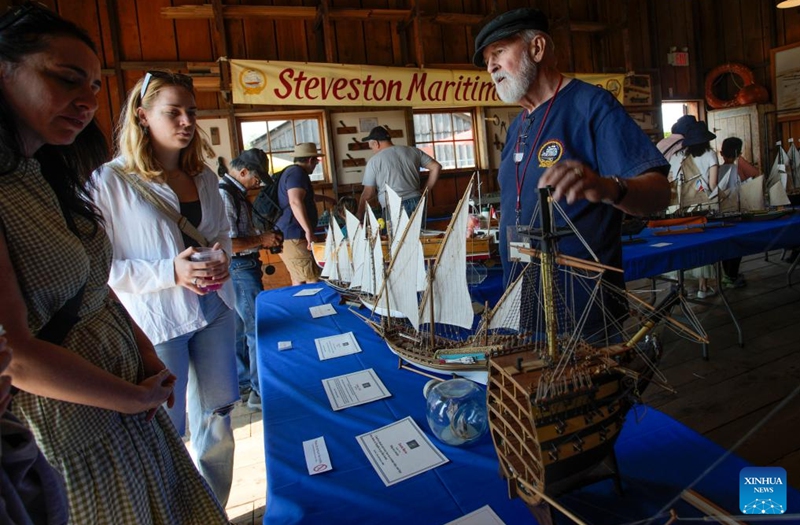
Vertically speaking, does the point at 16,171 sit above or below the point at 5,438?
above

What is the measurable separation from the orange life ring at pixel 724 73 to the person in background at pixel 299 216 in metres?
9.85

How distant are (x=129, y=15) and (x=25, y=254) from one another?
7.10m

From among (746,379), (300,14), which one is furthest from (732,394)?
(300,14)

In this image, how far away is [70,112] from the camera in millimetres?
1051

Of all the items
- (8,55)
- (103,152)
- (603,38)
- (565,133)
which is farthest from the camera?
(603,38)

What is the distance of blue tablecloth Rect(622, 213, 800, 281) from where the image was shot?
10.9 ft

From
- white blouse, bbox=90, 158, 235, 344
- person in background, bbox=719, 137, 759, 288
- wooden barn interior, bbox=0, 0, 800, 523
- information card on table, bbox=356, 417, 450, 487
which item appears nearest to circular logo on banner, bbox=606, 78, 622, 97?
wooden barn interior, bbox=0, 0, 800, 523

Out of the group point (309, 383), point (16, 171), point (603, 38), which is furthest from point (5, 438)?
point (603, 38)

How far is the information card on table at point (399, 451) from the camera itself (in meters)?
1.14

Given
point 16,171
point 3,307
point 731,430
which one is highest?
point 16,171

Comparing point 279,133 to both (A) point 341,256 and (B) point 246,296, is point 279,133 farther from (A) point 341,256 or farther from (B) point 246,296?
(A) point 341,256

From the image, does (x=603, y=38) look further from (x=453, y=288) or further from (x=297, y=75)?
(x=453, y=288)

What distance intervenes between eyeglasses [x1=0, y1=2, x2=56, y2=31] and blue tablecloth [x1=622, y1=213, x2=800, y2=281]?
10.7 ft

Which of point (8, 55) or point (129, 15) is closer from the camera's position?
point (8, 55)
